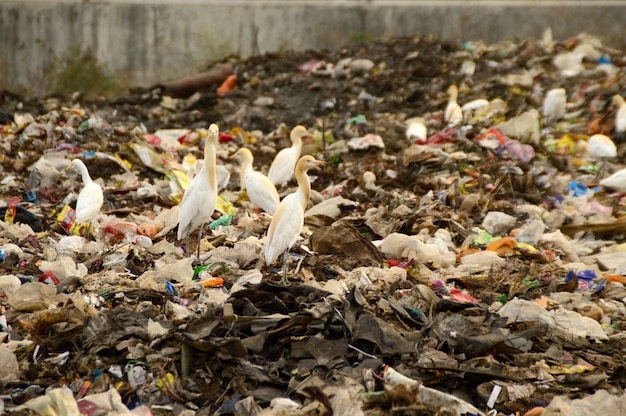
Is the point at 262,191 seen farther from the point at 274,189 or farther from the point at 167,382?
the point at 167,382

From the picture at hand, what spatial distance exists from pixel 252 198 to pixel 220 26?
5.01 m

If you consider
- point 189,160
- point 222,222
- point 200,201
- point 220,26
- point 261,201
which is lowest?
point 189,160

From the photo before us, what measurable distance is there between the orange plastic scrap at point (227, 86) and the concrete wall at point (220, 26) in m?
0.60

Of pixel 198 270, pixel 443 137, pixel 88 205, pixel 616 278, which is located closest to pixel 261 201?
pixel 88 205

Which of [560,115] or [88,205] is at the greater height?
[560,115]

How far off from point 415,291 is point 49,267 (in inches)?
93.1

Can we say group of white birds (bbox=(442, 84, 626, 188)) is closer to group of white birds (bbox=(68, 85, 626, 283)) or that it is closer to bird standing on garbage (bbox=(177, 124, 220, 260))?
group of white birds (bbox=(68, 85, 626, 283))

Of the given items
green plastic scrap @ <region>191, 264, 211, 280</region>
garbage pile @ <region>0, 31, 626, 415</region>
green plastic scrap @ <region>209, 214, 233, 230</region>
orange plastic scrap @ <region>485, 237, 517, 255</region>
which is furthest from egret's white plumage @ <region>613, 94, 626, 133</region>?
green plastic scrap @ <region>191, 264, 211, 280</region>

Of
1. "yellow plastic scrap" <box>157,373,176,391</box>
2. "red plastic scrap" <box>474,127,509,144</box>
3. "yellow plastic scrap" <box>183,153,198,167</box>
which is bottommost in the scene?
"yellow plastic scrap" <box>183,153,198,167</box>

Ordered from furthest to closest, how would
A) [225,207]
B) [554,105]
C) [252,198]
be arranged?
[554,105], [225,207], [252,198]

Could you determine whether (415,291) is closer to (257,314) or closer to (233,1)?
(257,314)

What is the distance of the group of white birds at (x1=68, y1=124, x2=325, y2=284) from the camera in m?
4.73

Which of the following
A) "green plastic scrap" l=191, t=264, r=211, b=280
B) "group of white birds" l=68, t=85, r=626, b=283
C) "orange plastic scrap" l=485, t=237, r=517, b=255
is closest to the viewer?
"group of white birds" l=68, t=85, r=626, b=283

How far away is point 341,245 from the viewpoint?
5316 millimetres
